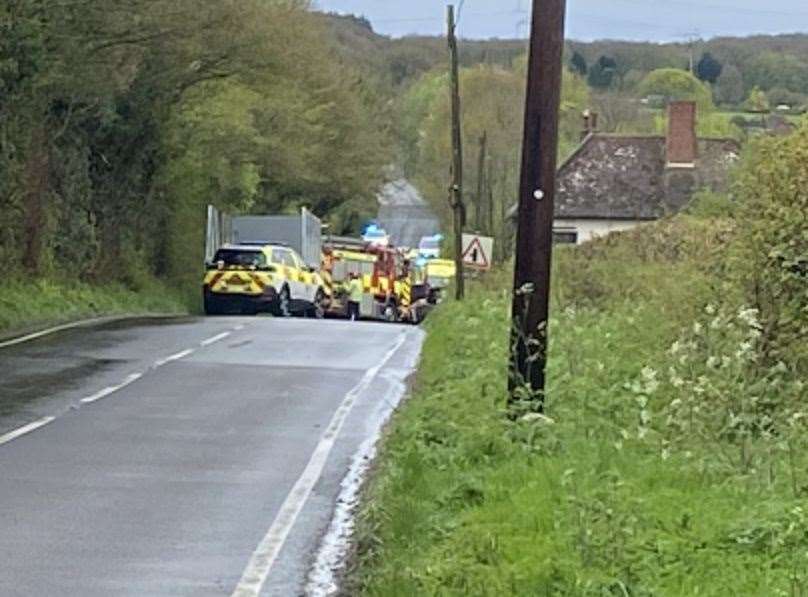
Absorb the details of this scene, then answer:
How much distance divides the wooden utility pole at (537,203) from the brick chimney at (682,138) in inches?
2015

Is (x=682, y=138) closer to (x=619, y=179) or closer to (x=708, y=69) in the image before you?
(x=619, y=179)

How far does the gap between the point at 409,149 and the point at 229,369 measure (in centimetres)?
6264

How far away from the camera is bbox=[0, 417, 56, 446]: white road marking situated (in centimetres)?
1531

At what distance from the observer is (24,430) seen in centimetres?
1596

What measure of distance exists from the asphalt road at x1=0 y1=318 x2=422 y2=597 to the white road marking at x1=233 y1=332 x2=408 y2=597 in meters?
0.02

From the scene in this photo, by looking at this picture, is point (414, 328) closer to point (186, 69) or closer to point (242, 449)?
point (186, 69)

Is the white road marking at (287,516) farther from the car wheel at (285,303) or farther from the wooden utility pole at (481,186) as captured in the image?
the wooden utility pole at (481,186)

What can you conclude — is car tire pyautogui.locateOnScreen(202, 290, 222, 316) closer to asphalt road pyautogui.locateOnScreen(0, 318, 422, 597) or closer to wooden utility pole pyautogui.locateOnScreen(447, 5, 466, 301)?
wooden utility pole pyautogui.locateOnScreen(447, 5, 466, 301)

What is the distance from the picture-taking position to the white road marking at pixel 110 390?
61.1 feet

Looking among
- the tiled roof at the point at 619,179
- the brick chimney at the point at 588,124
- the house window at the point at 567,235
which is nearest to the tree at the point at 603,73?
the brick chimney at the point at 588,124

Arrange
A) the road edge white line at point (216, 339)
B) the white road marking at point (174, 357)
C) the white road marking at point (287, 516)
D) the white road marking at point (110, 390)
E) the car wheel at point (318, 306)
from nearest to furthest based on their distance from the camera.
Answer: the white road marking at point (287, 516) < the white road marking at point (110, 390) < the white road marking at point (174, 357) < the road edge white line at point (216, 339) < the car wheel at point (318, 306)

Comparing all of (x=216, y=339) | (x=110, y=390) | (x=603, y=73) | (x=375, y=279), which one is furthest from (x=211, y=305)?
(x=603, y=73)

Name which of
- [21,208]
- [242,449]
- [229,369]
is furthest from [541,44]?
[21,208]

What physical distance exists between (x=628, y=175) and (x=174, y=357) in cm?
4474
